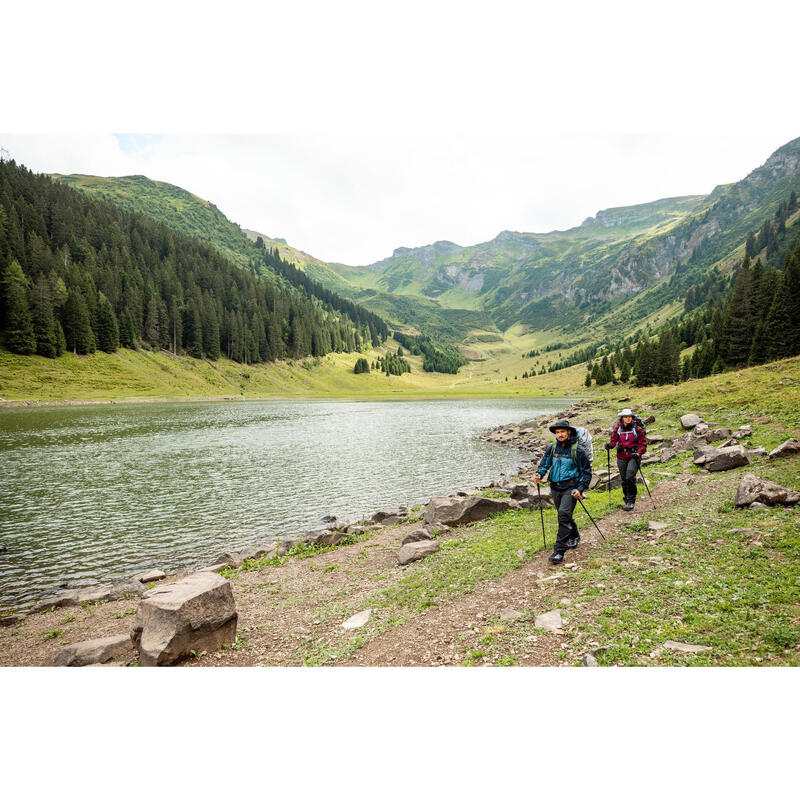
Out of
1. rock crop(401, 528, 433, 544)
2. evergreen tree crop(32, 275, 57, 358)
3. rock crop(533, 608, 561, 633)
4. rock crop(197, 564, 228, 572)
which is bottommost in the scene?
rock crop(197, 564, 228, 572)

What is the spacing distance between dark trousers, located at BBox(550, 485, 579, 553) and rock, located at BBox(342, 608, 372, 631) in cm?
531

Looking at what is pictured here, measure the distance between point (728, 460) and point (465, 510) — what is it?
37.0 feet

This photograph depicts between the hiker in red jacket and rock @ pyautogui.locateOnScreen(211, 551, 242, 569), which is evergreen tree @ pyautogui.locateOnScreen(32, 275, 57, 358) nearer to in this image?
rock @ pyautogui.locateOnScreen(211, 551, 242, 569)

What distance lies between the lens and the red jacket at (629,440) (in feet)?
47.3

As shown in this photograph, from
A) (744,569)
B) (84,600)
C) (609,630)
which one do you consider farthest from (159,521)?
(744,569)

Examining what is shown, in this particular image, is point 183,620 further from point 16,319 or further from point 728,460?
point 16,319

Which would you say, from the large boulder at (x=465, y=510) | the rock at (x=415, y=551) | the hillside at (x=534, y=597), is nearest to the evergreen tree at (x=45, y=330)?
the hillside at (x=534, y=597)

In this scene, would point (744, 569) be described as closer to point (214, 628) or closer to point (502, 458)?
point (214, 628)

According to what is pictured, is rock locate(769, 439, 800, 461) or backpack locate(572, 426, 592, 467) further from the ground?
backpack locate(572, 426, 592, 467)

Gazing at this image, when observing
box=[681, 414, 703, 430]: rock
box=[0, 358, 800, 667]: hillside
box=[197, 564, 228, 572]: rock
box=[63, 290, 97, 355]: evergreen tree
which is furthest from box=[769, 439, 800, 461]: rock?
box=[63, 290, 97, 355]: evergreen tree

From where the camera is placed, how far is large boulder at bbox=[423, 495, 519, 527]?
17766 millimetres

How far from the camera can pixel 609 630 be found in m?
7.07

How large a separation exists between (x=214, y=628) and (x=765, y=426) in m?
29.3

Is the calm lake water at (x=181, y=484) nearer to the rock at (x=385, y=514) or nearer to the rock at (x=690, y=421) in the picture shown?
the rock at (x=385, y=514)
